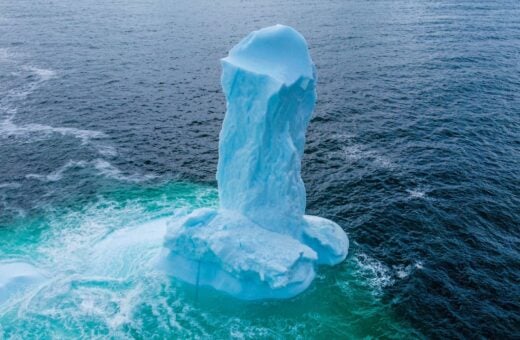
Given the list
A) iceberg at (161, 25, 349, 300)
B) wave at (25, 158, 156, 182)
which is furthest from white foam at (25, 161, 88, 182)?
iceberg at (161, 25, 349, 300)

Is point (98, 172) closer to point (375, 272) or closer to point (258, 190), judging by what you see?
point (258, 190)

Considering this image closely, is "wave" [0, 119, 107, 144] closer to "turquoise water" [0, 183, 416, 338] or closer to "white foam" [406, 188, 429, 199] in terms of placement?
"turquoise water" [0, 183, 416, 338]

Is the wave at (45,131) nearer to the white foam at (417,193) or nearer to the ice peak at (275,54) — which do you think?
the ice peak at (275,54)

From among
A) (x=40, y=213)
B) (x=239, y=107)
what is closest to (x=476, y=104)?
(x=239, y=107)

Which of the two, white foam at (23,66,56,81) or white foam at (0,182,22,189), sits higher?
white foam at (23,66,56,81)

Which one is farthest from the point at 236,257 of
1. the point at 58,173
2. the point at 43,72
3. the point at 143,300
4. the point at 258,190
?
the point at 43,72

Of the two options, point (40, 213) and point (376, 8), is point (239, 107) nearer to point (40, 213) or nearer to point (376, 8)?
point (40, 213)

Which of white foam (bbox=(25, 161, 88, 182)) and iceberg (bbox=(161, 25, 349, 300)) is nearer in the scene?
iceberg (bbox=(161, 25, 349, 300))
